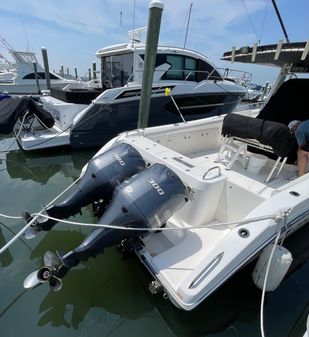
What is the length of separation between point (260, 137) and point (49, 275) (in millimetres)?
2213

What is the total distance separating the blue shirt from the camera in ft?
7.71

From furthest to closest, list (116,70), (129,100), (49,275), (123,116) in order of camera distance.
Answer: (116,70) < (123,116) < (129,100) < (49,275)

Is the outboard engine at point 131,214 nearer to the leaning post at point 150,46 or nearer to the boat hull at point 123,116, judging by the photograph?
the leaning post at point 150,46

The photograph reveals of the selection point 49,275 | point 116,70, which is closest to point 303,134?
point 49,275

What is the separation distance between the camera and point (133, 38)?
6047 millimetres

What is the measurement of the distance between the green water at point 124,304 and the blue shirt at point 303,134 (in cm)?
84

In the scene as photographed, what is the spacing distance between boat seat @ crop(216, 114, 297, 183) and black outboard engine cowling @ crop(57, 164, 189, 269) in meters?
1.17

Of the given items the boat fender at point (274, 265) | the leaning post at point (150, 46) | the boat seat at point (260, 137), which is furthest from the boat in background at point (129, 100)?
the boat fender at point (274, 265)

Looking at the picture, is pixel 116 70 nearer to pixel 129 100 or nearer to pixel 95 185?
pixel 129 100

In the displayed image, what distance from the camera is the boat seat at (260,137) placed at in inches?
93.3

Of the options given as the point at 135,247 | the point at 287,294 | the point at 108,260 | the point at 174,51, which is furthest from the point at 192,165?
the point at 174,51

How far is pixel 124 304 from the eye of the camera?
1.84m

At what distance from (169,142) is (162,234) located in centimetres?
141

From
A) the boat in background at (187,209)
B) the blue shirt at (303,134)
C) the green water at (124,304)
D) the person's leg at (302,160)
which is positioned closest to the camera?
the boat in background at (187,209)
